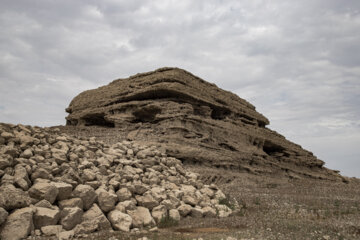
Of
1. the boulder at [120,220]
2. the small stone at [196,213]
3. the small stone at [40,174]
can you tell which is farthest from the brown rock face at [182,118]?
the small stone at [40,174]

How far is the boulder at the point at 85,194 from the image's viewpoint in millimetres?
6652

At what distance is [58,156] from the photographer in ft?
26.5

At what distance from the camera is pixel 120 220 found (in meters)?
6.64

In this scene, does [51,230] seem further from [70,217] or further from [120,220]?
[120,220]

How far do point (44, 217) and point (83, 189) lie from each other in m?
1.10

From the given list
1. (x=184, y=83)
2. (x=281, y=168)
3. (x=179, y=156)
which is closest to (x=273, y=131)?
(x=281, y=168)

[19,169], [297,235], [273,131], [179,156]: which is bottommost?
[297,235]

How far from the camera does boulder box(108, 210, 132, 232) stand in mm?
6498

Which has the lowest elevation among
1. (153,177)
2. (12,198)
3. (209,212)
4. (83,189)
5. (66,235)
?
(66,235)

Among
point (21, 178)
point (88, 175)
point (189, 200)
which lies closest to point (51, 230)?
point (21, 178)

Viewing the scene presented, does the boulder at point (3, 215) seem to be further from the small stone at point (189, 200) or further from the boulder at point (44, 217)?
the small stone at point (189, 200)

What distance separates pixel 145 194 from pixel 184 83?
10771 millimetres

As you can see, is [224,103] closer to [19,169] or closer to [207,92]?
[207,92]

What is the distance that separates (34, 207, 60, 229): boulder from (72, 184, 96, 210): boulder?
720mm
